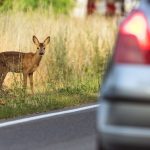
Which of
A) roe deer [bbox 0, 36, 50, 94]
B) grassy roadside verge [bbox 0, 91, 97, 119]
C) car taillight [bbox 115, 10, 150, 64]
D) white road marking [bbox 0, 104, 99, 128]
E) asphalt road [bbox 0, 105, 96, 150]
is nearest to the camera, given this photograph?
car taillight [bbox 115, 10, 150, 64]

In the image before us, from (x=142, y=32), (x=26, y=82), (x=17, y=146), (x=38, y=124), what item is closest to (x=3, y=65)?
(x=26, y=82)

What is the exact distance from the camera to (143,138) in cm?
442

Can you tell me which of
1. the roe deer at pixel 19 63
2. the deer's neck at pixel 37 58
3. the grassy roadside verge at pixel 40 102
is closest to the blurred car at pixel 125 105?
the grassy roadside verge at pixel 40 102

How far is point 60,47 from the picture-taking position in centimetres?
1593

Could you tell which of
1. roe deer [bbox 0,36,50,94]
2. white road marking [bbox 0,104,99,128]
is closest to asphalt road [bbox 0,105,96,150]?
white road marking [bbox 0,104,99,128]

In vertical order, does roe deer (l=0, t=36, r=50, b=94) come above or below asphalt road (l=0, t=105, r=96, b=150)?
above

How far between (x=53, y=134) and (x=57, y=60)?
6673 mm

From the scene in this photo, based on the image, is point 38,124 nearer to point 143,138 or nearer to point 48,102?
point 48,102

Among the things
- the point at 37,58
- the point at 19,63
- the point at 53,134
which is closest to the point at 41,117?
the point at 53,134

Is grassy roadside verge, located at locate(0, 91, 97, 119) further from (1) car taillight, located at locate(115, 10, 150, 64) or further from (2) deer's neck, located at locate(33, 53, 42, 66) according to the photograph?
(1) car taillight, located at locate(115, 10, 150, 64)

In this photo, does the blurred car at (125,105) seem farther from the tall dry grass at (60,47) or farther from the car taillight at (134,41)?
the tall dry grass at (60,47)

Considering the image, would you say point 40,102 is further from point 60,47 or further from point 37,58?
point 60,47

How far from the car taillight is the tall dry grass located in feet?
28.0

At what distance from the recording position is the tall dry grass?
1430 cm
